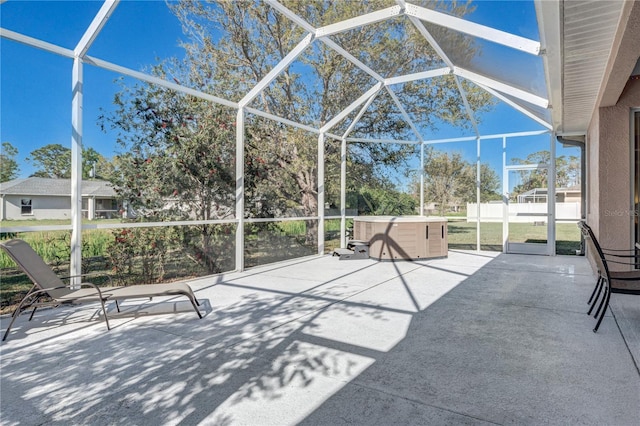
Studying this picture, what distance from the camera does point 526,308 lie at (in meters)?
4.17

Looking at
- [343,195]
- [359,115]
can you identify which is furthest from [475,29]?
[343,195]

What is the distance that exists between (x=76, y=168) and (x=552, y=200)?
953cm

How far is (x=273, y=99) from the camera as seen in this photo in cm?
832

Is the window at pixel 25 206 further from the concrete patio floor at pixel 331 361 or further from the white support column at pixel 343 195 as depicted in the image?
the white support column at pixel 343 195

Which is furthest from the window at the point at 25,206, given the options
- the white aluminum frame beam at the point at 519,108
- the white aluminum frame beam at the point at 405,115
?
the white aluminum frame beam at the point at 519,108

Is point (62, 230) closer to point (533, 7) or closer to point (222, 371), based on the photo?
point (222, 371)

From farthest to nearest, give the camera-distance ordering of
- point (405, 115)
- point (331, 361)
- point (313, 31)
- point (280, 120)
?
1. point (405, 115)
2. point (280, 120)
3. point (313, 31)
4. point (331, 361)

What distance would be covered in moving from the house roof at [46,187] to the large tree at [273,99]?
71 centimetres

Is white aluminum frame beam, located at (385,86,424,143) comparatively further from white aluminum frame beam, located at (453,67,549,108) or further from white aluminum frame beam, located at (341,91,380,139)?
white aluminum frame beam, located at (453,67,549,108)

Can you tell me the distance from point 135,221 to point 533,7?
5.47 metres

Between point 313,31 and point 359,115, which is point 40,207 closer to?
point 313,31

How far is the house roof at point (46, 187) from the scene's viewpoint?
4.02m

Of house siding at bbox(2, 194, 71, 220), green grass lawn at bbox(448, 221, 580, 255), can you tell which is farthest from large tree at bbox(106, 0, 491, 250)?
green grass lawn at bbox(448, 221, 580, 255)

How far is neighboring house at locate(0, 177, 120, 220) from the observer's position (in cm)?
395
